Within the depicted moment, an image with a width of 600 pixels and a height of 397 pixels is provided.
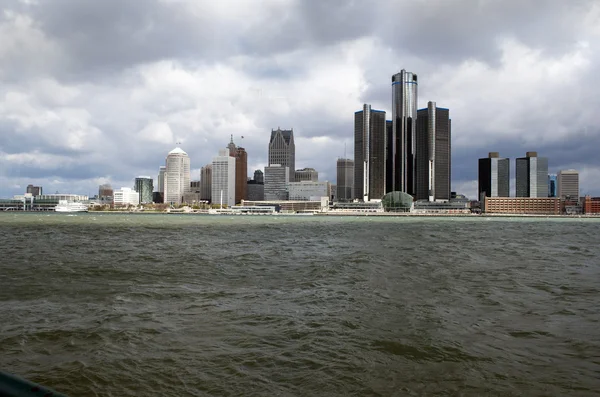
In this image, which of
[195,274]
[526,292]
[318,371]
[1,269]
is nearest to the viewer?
[318,371]

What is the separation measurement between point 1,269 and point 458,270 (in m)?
21.3

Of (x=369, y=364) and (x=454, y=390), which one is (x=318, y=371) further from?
(x=454, y=390)

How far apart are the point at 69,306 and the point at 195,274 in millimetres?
6688

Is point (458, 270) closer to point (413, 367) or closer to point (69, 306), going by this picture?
point (413, 367)

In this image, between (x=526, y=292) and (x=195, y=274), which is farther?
(x=195, y=274)

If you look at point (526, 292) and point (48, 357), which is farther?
point (526, 292)

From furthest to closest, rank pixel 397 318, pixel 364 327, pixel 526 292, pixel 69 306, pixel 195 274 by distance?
pixel 195 274, pixel 526 292, pixel 69 306, pixel 397 318, pixel 364 327

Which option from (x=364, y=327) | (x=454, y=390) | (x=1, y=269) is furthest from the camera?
(x=1, y=269)

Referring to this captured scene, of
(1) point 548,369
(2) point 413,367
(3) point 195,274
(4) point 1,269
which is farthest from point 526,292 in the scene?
(4) point 1,269

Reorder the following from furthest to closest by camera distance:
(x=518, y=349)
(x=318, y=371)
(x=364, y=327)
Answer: (x=364, y=327) < (x=518, y=349) < (x=318, y=371)

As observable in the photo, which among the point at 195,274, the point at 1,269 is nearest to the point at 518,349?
the point at 195,274

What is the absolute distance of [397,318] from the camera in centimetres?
1037

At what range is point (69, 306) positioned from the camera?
11625 millimetres

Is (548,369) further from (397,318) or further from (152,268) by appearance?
(152,268)
